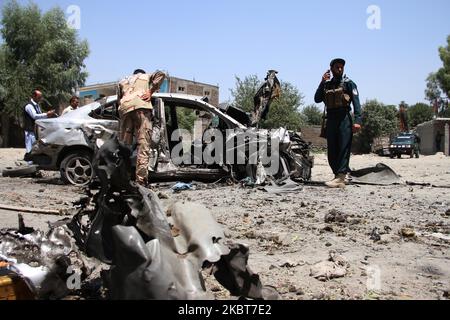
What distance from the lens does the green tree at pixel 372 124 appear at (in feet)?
139

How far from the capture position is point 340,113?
8.38 meters

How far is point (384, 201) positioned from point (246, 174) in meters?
2.60

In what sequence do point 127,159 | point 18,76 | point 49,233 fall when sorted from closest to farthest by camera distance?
point 127,159 → point 49,233 → point 18,76

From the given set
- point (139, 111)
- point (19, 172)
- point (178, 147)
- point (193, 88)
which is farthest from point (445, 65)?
point (139, 111)

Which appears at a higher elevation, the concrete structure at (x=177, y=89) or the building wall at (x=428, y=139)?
the concrete structure at (x=177, y=89)

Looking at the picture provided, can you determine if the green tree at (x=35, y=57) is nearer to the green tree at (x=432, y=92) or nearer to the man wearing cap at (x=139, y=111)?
the man wearing cap at (x=139, y=111)

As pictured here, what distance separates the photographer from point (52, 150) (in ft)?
26.8

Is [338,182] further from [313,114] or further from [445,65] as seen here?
[313,114]

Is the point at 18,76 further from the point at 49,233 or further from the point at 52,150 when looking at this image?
the point at 49,233

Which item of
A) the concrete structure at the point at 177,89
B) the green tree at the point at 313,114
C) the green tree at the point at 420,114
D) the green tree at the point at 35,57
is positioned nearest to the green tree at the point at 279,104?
the concrete structure at the point at 177,89

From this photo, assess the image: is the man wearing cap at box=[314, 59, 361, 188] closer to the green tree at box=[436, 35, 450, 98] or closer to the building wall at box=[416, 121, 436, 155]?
the building wall at box=[416, 121, 436, 155]

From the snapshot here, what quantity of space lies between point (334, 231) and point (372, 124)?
3960cm

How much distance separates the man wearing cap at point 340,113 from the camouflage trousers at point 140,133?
342 cm
